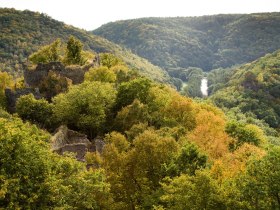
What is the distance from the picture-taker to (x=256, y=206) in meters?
30.9

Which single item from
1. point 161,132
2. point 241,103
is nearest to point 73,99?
point 161,132

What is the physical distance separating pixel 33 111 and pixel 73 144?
15790 mm

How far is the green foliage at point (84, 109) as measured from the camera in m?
60.9

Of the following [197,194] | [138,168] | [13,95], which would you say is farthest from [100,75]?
[197,194]

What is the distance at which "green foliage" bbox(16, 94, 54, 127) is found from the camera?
201 ft

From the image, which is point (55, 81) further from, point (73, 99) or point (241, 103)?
point (241, 103)

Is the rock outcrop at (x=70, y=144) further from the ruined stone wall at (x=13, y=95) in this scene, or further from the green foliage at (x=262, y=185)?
the green foliage at (x=262, y=185)

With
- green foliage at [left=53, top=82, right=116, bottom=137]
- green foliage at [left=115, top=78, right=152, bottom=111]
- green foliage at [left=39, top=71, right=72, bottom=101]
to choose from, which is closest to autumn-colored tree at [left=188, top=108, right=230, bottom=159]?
green foliage at [left=115, top=78, right=152, bottom=111]

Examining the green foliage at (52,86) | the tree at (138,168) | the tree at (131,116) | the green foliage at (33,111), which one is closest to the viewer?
the tree at (138,168)

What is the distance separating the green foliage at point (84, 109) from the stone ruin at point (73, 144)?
4403 millimetres

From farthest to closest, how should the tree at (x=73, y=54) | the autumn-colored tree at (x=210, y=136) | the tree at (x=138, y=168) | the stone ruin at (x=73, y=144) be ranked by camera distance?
the tree at (x=73, y=54), the autumn-colored tree at (x=210, y=136), the stone ruin at (x=73, y=144), the tree at (x=138, y=168)

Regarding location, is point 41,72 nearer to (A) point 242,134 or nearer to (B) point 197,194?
(A) point 242,134

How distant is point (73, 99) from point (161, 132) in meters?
17.9

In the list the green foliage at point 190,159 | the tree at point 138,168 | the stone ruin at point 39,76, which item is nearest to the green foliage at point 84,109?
the stone ruin at point 39,76
